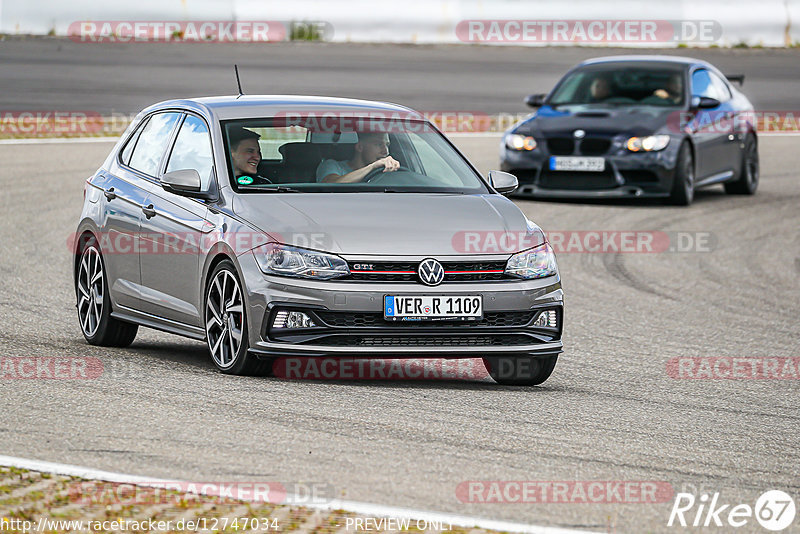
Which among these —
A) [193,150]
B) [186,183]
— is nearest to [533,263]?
[186,183]

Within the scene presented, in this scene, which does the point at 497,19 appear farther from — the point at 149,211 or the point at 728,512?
the point at 728,512

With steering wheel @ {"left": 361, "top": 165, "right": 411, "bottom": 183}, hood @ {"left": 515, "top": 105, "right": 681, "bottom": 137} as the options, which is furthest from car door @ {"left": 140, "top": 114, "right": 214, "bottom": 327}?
hood @ {"left": 515, "top": 105, "right": 681, "bottom": 137}

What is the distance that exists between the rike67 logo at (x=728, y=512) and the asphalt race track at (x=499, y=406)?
59 millimetres

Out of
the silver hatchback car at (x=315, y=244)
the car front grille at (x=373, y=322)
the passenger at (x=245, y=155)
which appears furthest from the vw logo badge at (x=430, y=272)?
the passenger at (x=245, y=155)

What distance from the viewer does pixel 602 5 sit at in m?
36.0

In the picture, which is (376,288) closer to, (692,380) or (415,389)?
(415,389)

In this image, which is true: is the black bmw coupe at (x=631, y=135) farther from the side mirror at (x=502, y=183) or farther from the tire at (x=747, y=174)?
the side mirror at (x=502, y=183)

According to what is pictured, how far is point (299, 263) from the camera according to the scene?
839cm

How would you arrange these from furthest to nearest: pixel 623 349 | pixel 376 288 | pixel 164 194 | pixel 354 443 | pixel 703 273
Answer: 1. pixel 703 273
2. pixel 623 349
3. pixel 164 194
4. pixel 376 288
5. pixel 354 443

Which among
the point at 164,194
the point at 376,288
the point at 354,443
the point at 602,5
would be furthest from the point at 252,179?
the point at 602,5

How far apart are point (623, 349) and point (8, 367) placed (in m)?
4.21

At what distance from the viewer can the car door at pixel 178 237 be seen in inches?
360

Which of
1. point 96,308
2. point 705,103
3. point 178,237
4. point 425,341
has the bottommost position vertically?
point 96,308

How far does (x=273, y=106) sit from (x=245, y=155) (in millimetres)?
581
